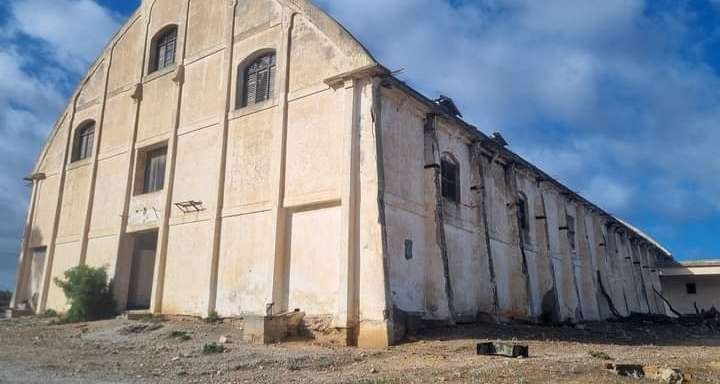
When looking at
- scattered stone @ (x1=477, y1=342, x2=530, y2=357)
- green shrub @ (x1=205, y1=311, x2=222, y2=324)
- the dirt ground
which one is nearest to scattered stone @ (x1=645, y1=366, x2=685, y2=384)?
the dirt ground

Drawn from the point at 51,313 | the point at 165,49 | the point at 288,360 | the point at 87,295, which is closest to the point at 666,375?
the point at 288,360

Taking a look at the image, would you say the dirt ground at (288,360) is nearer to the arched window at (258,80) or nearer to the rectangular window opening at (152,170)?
the rectangular window opening at (152,170)

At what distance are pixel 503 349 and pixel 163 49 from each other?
14.7 meters

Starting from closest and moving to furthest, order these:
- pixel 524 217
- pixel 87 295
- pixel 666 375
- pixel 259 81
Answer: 1. pixel 666 375
2. pixel 259 81
3. pixel 87 295
4. pixel 524 217

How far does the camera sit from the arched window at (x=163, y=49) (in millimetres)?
18266

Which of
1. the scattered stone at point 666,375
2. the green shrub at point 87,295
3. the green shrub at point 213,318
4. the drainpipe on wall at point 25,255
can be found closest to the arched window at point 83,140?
the drainpipe on wall at point 25,255

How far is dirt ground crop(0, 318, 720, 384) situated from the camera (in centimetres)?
759

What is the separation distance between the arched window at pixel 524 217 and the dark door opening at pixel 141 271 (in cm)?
1158

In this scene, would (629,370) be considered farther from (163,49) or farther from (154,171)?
(163,49)

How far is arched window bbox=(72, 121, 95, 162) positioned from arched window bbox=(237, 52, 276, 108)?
7.66m

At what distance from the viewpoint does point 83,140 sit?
20391 mm

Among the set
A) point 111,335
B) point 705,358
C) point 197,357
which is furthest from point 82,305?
point 705,358

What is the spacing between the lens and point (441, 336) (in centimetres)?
1177

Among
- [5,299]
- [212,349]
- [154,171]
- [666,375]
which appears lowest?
[666,375]
